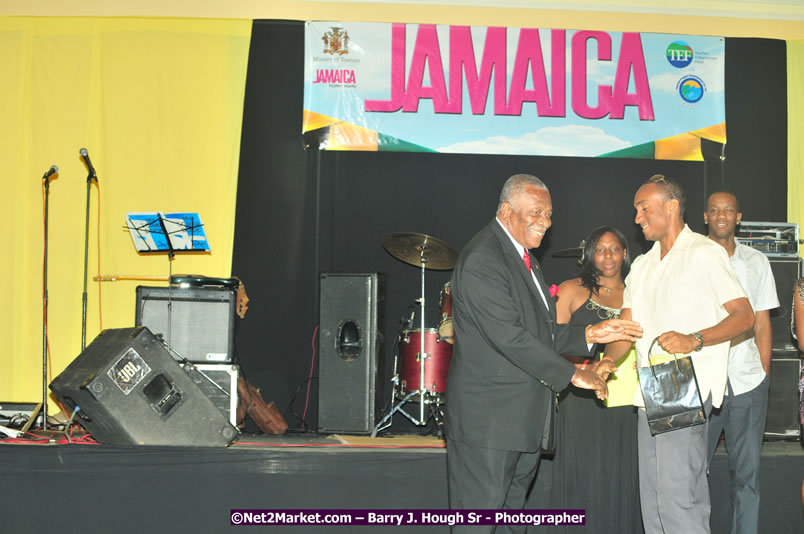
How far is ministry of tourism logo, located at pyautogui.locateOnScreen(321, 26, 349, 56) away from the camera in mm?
6691

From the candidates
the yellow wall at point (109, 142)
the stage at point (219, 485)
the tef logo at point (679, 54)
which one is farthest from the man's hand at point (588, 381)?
the tef logo at point (679, 54)

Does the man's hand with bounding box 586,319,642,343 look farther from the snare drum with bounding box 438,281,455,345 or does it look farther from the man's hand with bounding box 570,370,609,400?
the snare drum with bounding box 438,281,455,345

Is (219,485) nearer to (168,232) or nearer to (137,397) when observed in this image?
(137,397)

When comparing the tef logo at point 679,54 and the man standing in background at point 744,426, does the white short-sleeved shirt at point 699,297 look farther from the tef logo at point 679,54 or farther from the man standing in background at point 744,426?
the tef logo at point 679,54

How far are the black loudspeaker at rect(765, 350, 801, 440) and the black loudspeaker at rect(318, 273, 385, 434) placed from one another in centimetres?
296

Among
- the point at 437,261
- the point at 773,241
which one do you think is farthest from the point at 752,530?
the point at 437,261

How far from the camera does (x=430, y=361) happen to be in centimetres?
590

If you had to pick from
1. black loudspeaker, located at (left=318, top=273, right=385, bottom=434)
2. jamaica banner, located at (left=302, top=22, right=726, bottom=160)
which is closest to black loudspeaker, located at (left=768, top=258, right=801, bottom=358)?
jamaica banner, located at (left=302, top=22, right=726, bottom=160)

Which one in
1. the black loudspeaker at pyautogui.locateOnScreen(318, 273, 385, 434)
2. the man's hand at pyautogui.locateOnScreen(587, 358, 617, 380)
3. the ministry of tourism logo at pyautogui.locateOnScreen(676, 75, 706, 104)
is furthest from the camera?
the ministry of tourism logo at pyautogui.locateOnScreen(676, 75, 706, 104)

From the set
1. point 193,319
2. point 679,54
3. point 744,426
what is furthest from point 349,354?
point 679,54

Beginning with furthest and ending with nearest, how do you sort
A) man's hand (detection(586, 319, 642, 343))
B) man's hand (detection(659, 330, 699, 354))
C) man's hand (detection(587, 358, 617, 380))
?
man's hand (detection(587, 358, 617, 380))
man's hand (detection(586, 319, 642, 343))
man's hand (detection(659, 330, 699, 354))

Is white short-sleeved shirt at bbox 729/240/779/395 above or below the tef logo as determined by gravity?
below

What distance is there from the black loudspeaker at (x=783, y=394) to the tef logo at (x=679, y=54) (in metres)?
2.89

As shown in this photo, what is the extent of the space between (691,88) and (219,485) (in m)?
5.39
